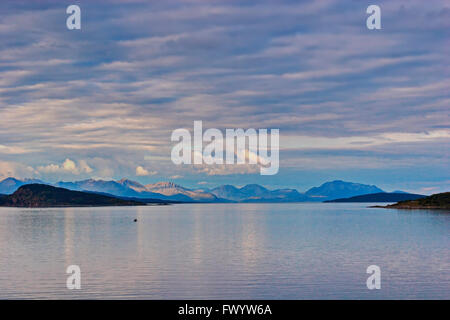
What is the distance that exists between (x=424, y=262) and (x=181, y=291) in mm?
38327

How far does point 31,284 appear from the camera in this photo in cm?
5300

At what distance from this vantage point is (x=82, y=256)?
254ft

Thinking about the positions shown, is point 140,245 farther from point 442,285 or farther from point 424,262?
point 442,285

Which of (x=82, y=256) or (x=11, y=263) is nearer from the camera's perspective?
(x=11, y=263)

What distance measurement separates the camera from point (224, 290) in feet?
163
